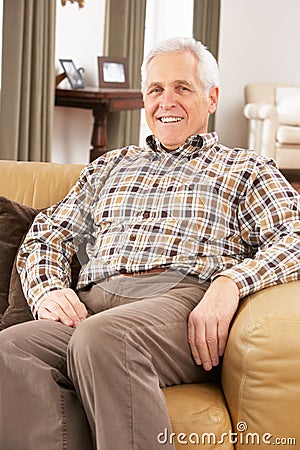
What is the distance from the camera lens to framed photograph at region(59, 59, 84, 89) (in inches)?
215

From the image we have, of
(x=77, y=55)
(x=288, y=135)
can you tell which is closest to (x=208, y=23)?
(x=288, y=135)

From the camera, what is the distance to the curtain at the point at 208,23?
308 inches

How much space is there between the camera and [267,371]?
1.73m

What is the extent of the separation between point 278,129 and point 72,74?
2519mm

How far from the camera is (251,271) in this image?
6.49ft

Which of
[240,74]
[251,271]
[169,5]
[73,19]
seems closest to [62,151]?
[73,19]

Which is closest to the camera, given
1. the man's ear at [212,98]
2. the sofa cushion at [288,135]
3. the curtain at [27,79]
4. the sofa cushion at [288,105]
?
the man's ear at [212,98]

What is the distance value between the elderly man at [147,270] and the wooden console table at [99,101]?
109 inches

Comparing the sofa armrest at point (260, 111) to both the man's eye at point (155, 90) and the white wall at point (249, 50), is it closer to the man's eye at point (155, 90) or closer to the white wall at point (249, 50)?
the white wall at point (249, 50)

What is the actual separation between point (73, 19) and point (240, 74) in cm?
318

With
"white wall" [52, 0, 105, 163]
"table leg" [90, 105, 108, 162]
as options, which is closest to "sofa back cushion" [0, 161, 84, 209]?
"table leg" [90, 105, 108, 162]

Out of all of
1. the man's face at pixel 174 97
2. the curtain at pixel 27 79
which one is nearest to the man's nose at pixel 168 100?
the man's face at pixel 174 97

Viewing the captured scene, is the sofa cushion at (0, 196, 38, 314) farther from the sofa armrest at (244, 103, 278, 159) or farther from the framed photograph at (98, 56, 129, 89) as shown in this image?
the sofa armrest at (244, 103, 278, 159)

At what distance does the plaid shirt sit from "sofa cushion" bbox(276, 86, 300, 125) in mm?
5314
